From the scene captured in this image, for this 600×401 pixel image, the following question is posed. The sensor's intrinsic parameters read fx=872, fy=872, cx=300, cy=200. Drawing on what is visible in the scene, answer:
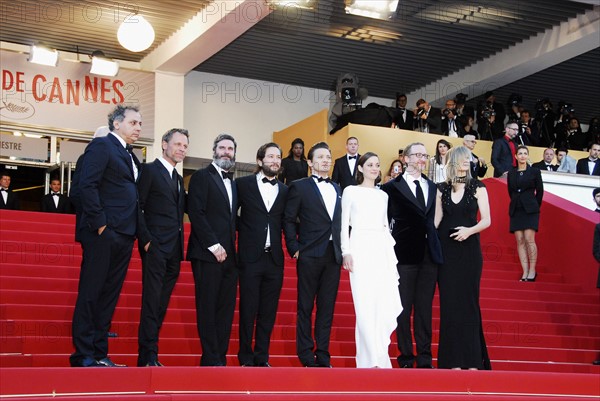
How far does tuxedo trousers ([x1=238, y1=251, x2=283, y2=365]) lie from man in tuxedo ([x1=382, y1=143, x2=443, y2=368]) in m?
0.96

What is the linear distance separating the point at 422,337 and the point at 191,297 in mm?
2324

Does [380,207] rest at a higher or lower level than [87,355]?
higher

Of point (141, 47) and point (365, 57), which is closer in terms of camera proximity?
point (141, 47)

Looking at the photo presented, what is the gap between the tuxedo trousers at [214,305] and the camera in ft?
19.1

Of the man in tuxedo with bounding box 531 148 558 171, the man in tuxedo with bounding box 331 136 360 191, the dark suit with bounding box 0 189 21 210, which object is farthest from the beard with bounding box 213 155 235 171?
the man in tuxedo with bounding box 531 148 558 171

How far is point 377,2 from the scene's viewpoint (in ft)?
37.6

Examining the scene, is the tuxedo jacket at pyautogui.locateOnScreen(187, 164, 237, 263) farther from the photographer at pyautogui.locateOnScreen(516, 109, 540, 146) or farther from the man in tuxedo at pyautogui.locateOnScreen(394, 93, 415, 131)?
the photographer at pyautogui.locateOnScreen(516, 109, 540, 146)

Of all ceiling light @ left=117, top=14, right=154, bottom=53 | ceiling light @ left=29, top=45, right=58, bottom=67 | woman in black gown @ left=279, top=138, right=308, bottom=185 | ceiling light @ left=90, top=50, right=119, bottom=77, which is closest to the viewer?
woman in black gown @ left=279, top=138, right=308, bottom=185

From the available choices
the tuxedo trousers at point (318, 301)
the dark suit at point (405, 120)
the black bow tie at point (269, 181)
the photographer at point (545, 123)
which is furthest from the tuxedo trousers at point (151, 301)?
the photographer at point (545, 123)

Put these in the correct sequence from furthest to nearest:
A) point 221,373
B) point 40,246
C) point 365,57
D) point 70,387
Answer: point 365,57 < point 40,246 < point 221,373 < point 70,387

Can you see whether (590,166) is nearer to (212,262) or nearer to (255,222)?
(255,222)

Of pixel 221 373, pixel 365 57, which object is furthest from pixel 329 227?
pixel 365 57

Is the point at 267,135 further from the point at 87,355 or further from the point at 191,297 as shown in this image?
the point at 87,355

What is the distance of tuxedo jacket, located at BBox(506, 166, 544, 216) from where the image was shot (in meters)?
9.63
